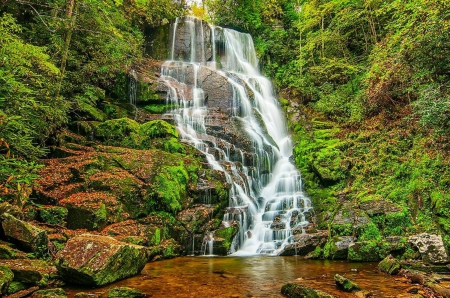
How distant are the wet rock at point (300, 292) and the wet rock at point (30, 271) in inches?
159

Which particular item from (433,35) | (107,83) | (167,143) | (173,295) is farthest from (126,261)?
(107,83)

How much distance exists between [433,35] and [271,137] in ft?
34.3

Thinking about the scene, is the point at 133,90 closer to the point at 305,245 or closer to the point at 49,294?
the point at 305,245

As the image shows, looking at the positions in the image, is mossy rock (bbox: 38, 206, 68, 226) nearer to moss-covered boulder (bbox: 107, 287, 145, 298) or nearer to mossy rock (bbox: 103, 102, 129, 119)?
moss-covered boulder (bbox: 107, 287, 145, 298)

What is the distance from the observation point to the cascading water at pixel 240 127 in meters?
11.0

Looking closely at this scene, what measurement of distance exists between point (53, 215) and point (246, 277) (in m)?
5.20

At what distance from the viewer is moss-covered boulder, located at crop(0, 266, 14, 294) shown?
4020 millimetres

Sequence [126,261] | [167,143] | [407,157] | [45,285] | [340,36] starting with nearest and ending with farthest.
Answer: [45,285], [126,261], [407,157], [167,143], [340,36]

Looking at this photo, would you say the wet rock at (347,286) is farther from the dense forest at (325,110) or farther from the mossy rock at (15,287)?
the mossy rock at (15,287)

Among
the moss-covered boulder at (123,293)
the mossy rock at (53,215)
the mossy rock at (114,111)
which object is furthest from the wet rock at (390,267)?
the mossy rock at (114,111)

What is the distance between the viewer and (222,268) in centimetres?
709

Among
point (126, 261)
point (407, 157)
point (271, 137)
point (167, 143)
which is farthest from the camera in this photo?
point (271, 137)

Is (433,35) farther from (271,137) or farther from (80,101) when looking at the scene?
(80,101)

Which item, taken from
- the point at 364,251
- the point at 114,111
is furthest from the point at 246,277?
the point at 114,111
